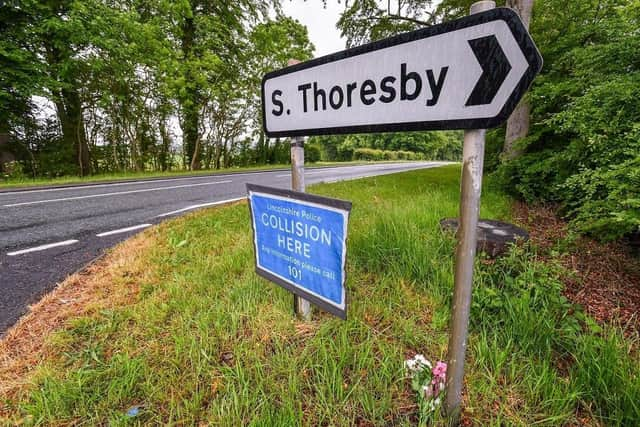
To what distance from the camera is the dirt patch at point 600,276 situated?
1.96 metres

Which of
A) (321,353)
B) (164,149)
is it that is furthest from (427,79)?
(164,149)

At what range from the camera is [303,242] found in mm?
1380

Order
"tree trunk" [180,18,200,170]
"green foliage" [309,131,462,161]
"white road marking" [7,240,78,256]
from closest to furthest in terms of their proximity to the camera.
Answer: "white road marking" [7,240,78,256], "tree trunk" [180,18,200,170], "green foliage" [309,131,462,161]

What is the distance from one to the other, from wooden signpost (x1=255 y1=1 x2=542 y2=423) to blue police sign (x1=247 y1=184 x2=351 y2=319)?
13.8 inches

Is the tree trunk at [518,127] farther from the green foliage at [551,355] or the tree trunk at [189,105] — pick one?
the tree trunk at [189,105]

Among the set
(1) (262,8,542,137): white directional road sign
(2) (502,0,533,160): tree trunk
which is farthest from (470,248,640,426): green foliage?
(2) (502,0,533,160): tree trunk

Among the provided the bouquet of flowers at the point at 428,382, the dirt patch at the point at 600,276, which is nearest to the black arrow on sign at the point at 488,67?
the bouquet of flowers at the point at 428,382

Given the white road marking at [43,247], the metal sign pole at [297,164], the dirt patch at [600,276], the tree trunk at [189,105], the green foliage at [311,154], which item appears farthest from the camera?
the green foliage at [311,154]

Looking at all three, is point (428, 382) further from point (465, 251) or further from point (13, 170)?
point (13, 170)

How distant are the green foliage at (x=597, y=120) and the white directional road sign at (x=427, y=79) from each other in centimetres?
193

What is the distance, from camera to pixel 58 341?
67.2 inches

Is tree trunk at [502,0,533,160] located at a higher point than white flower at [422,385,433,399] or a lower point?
higher

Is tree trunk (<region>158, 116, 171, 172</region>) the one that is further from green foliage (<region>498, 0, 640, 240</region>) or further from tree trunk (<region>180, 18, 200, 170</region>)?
green foliage (<region>498, 0, 640, 240</region>)

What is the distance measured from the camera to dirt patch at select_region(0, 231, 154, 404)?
156cm
